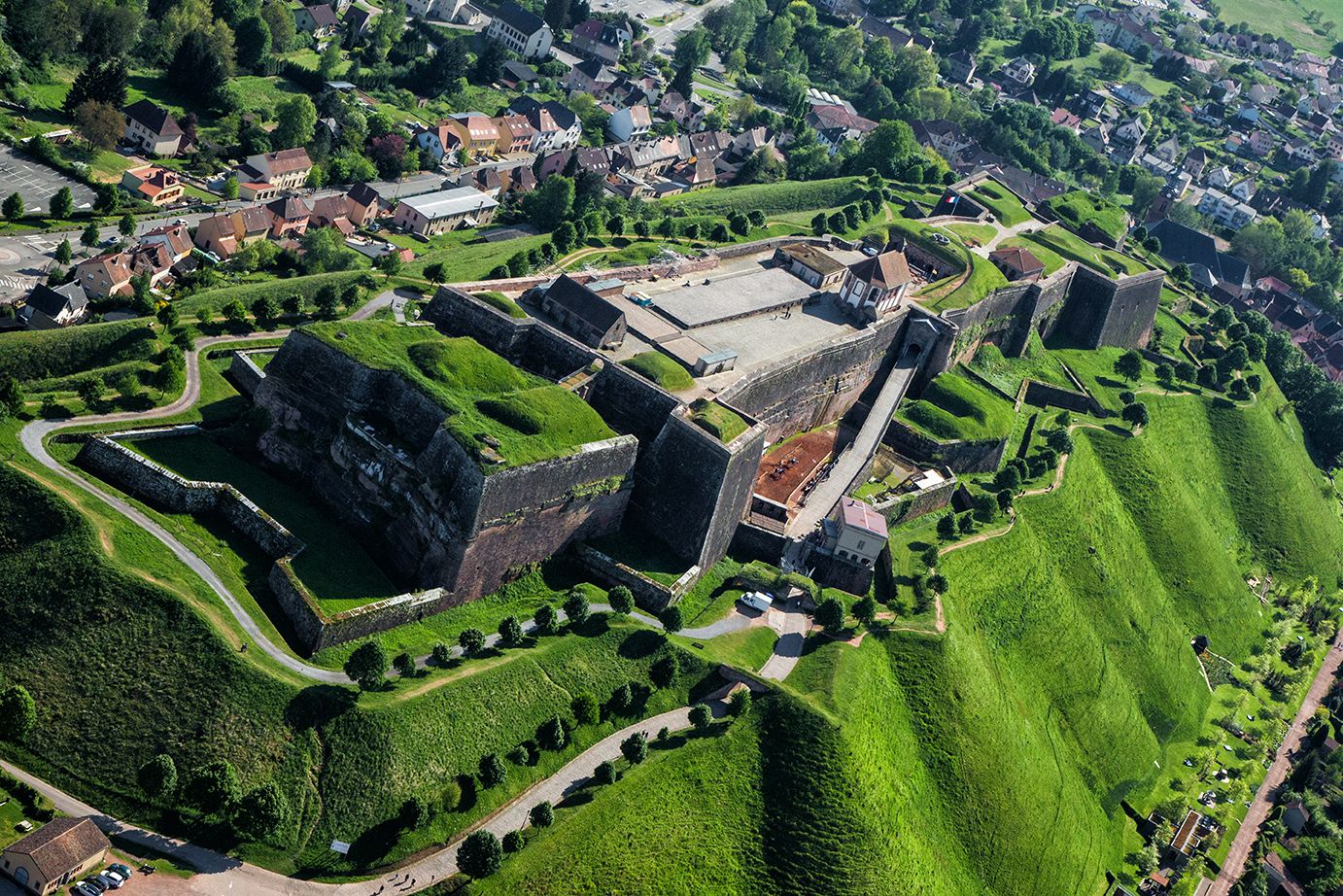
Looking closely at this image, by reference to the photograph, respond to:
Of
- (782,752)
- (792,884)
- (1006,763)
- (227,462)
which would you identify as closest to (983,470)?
(1006,763)

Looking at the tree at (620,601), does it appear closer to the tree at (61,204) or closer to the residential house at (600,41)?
the tree at (61,204)

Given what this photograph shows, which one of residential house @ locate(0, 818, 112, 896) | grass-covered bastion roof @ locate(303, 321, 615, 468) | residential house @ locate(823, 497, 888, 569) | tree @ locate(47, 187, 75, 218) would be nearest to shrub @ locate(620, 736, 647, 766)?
grass-covered bastion roof @ locate(303, 321, 615, 468)

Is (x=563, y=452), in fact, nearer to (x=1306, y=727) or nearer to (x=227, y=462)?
(x=227, y=462)

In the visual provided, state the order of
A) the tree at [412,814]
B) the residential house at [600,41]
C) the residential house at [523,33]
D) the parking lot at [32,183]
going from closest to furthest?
the tree at [412,814] < the parking lot at [32,183] < the residential house at [523,33] < the residential house at [600,41]

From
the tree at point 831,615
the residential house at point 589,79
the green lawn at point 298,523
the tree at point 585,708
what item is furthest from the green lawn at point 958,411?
the residential house at point 589,79

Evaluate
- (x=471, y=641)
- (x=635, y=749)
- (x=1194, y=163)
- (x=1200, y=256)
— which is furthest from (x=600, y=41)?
(x=635, y=749)

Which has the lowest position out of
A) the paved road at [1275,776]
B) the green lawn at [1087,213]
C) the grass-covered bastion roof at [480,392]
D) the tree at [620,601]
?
the paved road at [1275,776]

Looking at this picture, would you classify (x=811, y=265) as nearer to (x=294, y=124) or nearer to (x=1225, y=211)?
(x=294, y=124)

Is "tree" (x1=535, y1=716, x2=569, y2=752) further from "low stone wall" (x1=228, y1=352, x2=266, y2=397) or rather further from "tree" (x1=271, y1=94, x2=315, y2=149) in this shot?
"tree" (x1=271, y1=94, x2=315, y2=149)
